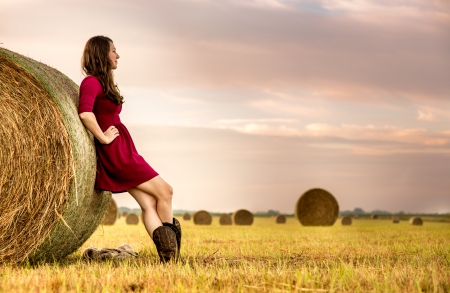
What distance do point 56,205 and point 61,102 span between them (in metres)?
1.09

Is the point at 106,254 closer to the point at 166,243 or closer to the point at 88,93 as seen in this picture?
the point at 166,243

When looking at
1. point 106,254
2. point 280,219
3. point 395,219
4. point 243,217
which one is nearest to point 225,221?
point 243,217

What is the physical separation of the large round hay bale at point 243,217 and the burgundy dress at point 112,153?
1918cm

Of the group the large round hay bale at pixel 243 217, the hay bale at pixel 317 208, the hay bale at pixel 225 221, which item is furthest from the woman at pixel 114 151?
the hay bale at pixel 225 221

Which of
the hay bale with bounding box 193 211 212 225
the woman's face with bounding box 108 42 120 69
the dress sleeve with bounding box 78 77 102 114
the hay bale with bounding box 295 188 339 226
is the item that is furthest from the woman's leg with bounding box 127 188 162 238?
the hay bale with bounding box 193 211 212 225

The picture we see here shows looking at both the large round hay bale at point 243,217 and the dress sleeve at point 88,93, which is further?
the large round hay bale at point 243,217

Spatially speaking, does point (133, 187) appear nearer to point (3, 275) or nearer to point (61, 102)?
point (61, 102)

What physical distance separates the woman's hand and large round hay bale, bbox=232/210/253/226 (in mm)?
19368

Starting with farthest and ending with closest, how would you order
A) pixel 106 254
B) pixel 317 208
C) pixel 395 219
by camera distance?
pixel 395 219, pixel 317 208, pixel 106 254

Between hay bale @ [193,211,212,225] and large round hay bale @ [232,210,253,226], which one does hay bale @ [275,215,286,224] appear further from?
hay bale @ [193,211,212,225]

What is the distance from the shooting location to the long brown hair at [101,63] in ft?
19.8

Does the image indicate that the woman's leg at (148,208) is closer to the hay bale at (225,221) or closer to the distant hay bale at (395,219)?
the hay bale at (225,221)

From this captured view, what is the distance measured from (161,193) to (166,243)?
0.56 m

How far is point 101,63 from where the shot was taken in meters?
6.03
